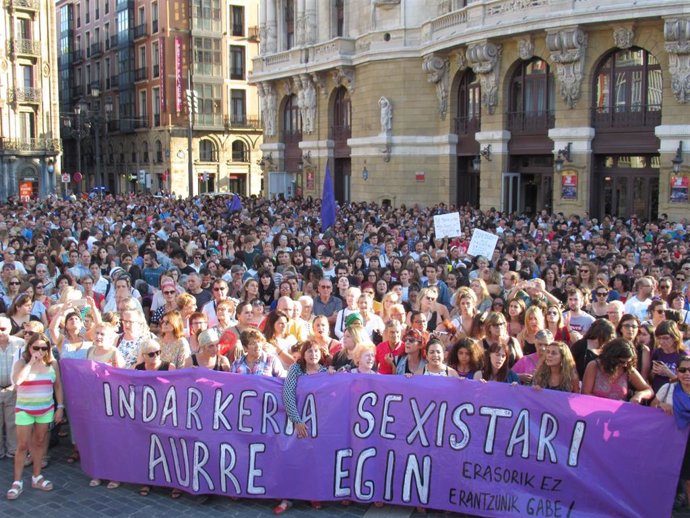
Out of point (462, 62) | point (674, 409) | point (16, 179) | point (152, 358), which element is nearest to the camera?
point (674, 409)

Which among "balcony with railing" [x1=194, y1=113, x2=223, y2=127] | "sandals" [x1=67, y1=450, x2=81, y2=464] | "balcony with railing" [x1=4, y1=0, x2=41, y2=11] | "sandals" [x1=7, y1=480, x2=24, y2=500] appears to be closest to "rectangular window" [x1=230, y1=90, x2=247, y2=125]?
"balcony with railing" [x1=194, y1=113, x2=223, y2=127]

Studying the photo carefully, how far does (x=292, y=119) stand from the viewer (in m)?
45.3

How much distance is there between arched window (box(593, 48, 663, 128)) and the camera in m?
26.5

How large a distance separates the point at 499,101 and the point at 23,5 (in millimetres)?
39809

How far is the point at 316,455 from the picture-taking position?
780 centimetres

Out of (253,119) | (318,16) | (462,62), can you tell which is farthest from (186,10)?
(462,62)

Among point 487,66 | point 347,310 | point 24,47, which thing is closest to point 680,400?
point 347,310

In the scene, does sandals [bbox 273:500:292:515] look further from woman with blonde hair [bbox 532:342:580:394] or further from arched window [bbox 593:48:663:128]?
arched window [bbox 593:48:663:128]

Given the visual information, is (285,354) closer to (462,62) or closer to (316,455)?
(316,455)

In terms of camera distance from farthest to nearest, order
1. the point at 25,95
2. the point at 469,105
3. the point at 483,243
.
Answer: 1. the point at 25,95
2. the point at 469,105
3. the point at 483,243

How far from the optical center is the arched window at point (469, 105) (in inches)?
1287

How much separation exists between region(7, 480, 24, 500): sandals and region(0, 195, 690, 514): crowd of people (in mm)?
11

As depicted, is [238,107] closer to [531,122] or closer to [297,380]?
[531,122]

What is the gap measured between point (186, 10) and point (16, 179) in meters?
18.1
